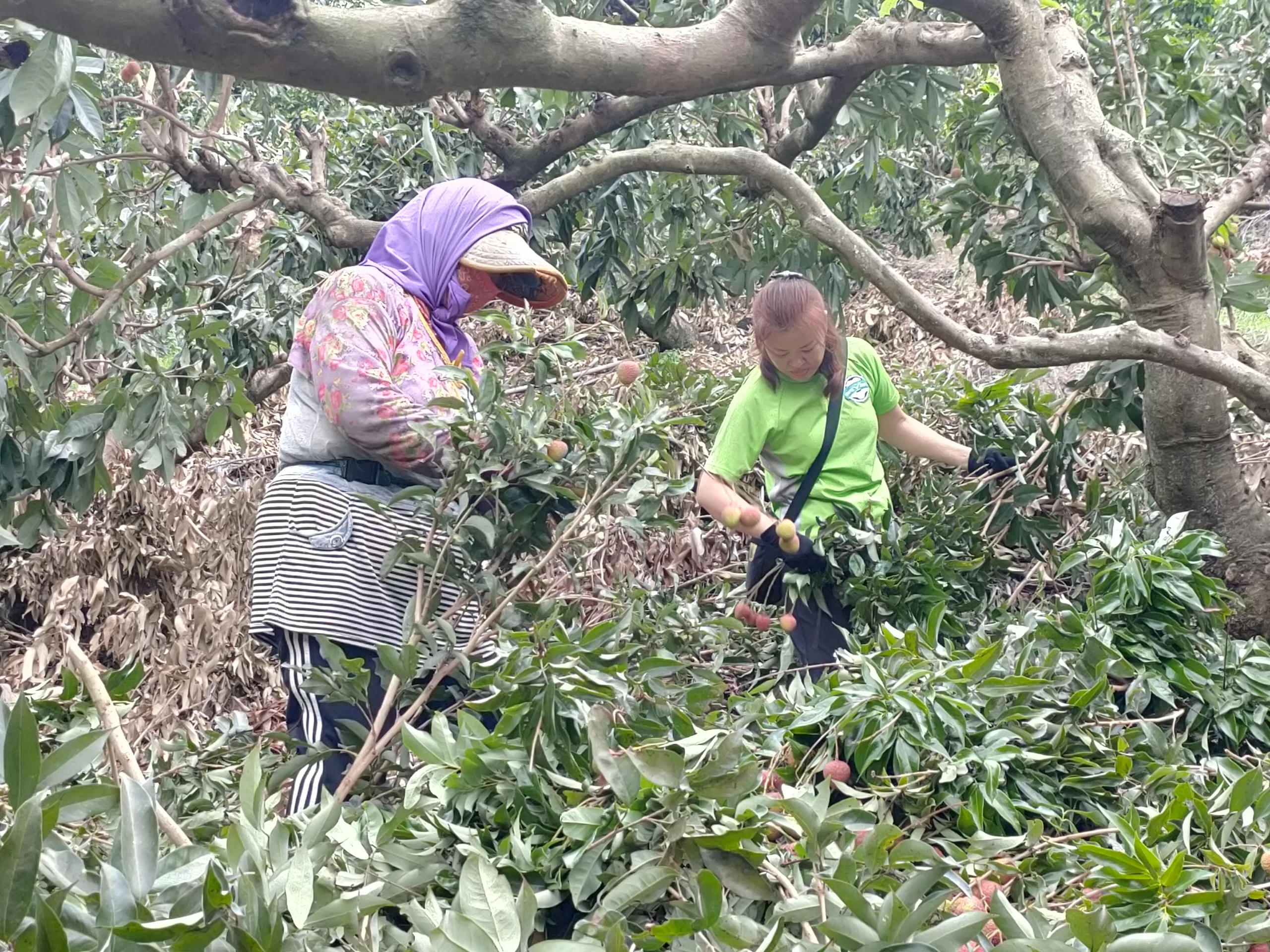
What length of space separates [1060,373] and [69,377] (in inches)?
167

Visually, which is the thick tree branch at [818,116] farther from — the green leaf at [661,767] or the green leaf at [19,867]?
the green leaf at [19,867]

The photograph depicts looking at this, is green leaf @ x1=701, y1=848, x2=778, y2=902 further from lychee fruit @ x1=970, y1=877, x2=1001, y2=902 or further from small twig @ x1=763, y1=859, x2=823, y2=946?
lychee fruit @ x1=970, y1=877, x2=1001, y2=902

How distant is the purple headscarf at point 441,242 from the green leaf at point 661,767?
4.24 feet

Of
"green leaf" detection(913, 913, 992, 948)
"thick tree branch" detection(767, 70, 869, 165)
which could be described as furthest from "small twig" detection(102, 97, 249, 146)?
"green leaf" detection(913, 913, 992, 948)

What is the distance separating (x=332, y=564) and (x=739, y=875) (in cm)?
122

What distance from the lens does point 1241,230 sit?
24.5 ft

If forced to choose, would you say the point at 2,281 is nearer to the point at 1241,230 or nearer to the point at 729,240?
the point at 729,240

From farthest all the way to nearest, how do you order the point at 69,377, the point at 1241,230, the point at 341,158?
the point at 1241,230 < the point at 341,158 < the point at 69,377

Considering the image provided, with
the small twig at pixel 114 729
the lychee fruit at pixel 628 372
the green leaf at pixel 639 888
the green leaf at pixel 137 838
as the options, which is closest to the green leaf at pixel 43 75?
the small twig at pixel 114 729

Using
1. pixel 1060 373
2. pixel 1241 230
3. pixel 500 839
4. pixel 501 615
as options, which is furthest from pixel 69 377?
pixel 1241 230

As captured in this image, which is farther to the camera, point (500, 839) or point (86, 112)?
point (86, 112)

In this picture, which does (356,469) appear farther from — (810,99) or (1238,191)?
(810,99)

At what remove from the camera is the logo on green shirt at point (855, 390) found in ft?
9.21

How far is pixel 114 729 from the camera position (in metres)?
1.16
